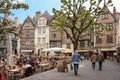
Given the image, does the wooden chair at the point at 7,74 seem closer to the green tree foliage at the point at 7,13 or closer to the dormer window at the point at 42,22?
the green tree foliage at the point at 7,13

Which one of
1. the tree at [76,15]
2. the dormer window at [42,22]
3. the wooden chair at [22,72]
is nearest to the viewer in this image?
the wooden chair at [22,72]

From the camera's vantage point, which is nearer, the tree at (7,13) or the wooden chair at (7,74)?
the tree at (7,13)

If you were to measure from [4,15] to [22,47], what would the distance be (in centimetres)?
7135

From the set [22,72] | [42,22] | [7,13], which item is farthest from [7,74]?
[42,22]

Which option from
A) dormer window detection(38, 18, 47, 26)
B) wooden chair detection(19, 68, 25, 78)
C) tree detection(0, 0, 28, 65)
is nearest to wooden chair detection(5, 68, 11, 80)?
wooden chair detection(19, 68, 25, 78)

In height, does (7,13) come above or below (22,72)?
above

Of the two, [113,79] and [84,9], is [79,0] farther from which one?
[113,79]

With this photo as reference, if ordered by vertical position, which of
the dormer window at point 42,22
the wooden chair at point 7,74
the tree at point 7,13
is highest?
the dormer window at point 42,22

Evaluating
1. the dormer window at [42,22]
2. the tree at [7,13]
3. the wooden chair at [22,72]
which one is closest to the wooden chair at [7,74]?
the wooden chair at [22,72]

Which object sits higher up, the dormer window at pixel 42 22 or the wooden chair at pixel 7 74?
the dormer window at pixel 42 22

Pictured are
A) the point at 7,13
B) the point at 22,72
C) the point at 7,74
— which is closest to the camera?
the point at 7,13

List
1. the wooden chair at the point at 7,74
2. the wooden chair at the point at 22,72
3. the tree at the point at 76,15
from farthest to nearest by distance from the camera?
1. the tree at the point at 76,15
2. the wooden chair at the point at 22,72
3. the wooden chair at the point at 7,74

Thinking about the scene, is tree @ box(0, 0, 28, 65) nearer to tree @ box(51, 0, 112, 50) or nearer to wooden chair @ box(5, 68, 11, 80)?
wooden chair @ box(5, 68, 11, 80)

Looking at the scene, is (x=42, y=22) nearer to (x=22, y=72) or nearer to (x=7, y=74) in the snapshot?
(x=22, y=72)
